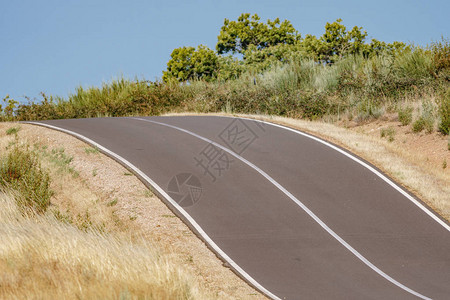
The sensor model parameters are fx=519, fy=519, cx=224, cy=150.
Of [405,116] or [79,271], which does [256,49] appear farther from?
[79,271]

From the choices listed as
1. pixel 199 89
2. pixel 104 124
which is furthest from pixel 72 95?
pixel 104 124

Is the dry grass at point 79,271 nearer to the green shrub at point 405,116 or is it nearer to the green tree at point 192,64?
the green shrub at point 405,116

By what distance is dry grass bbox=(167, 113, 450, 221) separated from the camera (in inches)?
622

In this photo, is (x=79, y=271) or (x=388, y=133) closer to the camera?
(x=79, y=271)

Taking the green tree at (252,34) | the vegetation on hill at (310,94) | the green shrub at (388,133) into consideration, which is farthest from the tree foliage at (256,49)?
the green shrub at (388,133)

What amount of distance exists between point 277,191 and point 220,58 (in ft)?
148

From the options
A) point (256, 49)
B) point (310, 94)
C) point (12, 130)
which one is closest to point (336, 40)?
point (256, 49)

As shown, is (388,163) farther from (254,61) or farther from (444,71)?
(254,61)

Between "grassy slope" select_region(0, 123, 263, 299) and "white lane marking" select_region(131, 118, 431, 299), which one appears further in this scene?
"white lane marking" select_region(131, 118, 431, 299)

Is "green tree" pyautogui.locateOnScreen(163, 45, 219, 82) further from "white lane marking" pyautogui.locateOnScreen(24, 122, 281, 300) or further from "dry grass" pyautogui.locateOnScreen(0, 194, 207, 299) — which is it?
"dry grass" pyautogui.locateOnScreen(0, 194, 207, 299)

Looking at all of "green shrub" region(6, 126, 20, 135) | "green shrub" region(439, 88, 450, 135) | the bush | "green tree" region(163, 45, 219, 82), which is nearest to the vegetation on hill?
"green shrub" region(439, 88, 450, 135)

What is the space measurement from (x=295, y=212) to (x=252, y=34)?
2036 inches

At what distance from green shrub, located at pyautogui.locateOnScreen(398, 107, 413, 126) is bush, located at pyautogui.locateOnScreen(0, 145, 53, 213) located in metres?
16.2

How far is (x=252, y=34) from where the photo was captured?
207 ft
